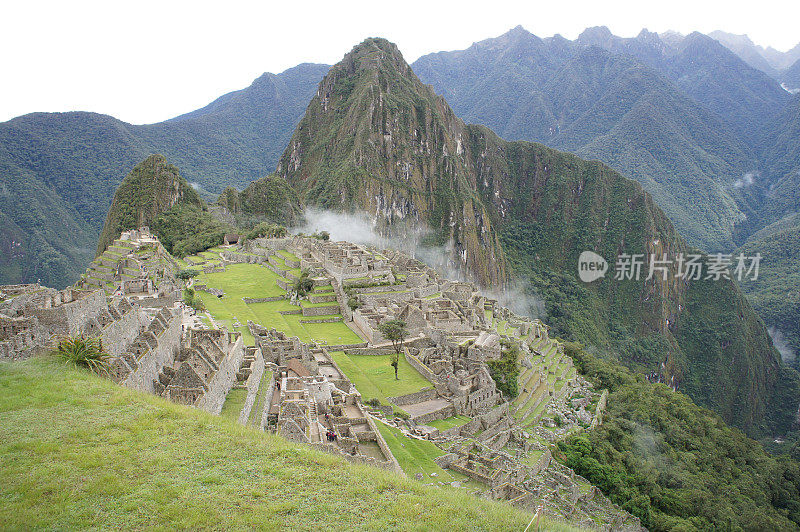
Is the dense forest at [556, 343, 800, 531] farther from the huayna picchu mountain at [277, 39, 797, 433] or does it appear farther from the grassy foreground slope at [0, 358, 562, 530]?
the huayna picchu mountain at [277, 39, 797, 433]

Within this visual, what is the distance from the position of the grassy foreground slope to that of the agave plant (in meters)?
0.45

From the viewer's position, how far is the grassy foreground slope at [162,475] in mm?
9203

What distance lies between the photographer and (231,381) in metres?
19.2

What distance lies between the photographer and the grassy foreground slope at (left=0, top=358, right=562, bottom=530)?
9203 mm

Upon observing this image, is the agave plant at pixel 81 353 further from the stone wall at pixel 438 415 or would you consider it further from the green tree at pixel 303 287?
the green tree at pixel 303 287

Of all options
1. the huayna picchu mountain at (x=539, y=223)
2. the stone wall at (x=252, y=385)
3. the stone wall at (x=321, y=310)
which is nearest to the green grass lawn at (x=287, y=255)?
the stone wall at (x=321, y=310)

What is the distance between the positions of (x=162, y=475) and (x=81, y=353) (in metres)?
5.41

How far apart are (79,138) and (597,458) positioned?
132 m

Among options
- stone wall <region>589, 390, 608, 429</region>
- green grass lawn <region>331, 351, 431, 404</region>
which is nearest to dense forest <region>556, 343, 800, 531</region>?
stone wall <region>589, 390, 608, 429</region>

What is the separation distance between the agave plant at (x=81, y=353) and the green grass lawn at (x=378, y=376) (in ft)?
46.1

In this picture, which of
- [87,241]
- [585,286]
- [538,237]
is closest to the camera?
[87,241]

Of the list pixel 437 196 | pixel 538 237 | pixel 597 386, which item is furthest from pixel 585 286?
pixel 597 386

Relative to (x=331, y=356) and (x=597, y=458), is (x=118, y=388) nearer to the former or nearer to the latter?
(x=331, y=356)

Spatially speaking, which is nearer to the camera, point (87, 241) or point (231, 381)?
point (231, 381)
